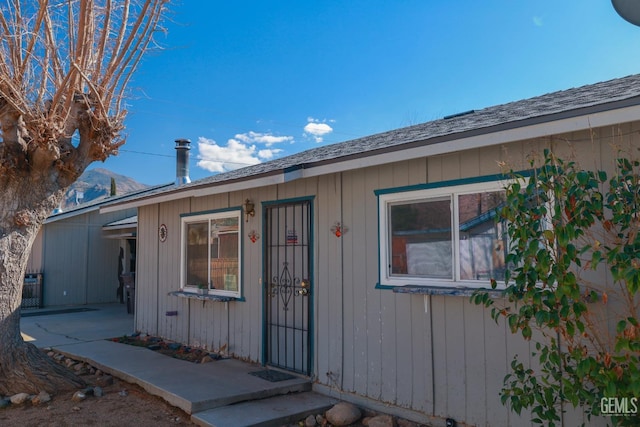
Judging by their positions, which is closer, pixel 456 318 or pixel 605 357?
pixel 605 357

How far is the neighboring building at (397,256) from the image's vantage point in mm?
3980

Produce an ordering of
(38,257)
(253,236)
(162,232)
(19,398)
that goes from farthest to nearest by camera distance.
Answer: (38,257), (162,232), (253,236), (19,398)

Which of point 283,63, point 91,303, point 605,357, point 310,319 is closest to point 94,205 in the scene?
point 91,303

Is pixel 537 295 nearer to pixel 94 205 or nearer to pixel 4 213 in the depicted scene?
pixel 4 213

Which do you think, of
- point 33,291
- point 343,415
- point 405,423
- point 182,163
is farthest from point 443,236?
point 33,291

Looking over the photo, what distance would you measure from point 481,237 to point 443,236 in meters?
0.38

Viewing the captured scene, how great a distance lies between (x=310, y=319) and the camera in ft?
19.0

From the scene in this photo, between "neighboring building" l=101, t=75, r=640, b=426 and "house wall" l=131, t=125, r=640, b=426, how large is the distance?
1 cm

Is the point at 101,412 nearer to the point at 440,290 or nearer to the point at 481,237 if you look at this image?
the point at 440,290

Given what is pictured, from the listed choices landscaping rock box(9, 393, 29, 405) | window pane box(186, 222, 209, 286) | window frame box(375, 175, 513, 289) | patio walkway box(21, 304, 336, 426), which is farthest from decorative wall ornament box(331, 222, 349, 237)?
landscaping rock box(9, 393, 29, 405)

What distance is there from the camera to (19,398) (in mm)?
5371

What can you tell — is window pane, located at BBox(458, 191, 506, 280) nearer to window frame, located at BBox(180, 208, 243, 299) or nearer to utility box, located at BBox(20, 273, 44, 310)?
window frame, located at BBox(180, 208, 243, 299)

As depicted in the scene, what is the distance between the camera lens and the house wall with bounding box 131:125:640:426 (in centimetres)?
404

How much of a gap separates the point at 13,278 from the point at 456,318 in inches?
192
